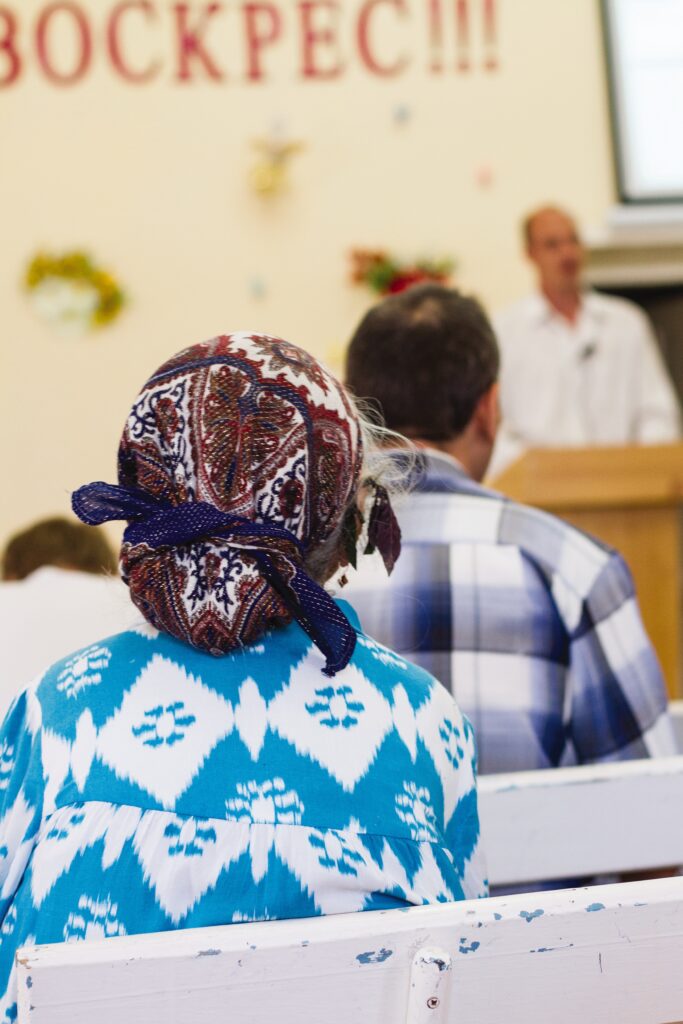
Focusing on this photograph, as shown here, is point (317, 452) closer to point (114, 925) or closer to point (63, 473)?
point (114, 925)

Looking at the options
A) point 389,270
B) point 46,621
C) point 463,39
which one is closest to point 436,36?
point 463,39

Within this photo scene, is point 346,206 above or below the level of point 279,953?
above

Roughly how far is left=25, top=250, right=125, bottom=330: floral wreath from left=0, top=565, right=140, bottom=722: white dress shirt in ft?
8.93

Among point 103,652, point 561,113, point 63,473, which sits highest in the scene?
point 561,113

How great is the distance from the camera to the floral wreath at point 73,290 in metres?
4.76

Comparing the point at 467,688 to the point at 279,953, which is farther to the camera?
the point at 467,688

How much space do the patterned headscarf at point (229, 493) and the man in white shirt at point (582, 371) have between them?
379 cm

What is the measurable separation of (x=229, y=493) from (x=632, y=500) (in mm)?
1977

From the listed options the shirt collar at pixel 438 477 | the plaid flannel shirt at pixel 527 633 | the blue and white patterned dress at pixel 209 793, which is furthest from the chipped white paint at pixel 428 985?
the shirt collar at pixel 438 477

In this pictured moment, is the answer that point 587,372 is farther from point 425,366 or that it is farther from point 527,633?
point 527,633

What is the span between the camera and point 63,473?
15.9 feet

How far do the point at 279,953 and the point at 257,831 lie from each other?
150 mm

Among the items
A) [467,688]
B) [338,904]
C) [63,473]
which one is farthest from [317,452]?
[63,473]

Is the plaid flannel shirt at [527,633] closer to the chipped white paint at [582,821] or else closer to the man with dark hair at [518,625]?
the man with dark hair at [518,625]
